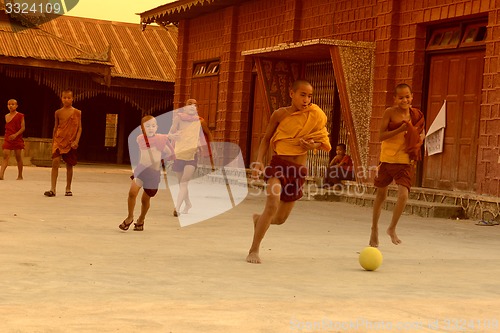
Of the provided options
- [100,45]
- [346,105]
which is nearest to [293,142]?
[346,105]

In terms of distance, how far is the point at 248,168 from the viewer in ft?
75.4

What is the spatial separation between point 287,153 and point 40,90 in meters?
24.4

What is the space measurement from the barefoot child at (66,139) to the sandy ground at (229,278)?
269 cm

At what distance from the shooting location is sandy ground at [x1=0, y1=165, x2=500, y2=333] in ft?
16.1

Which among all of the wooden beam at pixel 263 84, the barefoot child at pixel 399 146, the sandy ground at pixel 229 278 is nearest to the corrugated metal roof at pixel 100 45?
the wooden beam at pixel 263 84

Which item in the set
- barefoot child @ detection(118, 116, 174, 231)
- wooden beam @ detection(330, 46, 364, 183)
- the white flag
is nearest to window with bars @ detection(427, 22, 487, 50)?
the white flag

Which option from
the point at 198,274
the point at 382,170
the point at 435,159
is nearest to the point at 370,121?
the point at 435,159

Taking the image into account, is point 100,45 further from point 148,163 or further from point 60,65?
point 148,163

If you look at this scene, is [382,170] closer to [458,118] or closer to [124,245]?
[124,245]

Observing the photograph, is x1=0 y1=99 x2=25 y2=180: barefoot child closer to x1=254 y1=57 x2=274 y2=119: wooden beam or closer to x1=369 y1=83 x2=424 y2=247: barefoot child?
x1=254 y1=57 x2=274 y2=119: wooden beam

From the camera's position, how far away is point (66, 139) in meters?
14.6

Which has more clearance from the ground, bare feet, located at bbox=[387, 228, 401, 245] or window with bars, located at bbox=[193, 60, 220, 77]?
window with bars, located at bbox=[193, 60, 220, 77]

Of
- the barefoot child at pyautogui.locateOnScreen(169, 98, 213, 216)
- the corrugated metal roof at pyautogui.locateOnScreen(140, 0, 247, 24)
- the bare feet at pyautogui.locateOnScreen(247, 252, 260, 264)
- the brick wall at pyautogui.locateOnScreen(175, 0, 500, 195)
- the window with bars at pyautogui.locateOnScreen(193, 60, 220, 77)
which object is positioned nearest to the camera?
the bare feet at pyautogui.locateOnScreen(247, 252, 260, 264)

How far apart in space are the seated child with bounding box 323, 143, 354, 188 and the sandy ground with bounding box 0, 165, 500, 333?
595cm
